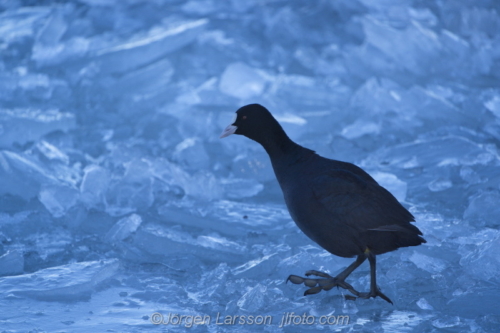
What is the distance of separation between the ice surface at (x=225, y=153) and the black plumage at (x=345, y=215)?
21cm

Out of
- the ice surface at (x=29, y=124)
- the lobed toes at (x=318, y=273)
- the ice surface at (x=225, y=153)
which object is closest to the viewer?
the ice surface at (x=225, y=153)

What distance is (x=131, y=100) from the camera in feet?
17.2

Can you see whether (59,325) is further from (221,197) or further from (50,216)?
(221,197)

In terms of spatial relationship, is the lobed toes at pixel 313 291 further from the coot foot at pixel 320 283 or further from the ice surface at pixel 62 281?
the ice surface at pixel 62 281

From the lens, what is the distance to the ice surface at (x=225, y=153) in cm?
250

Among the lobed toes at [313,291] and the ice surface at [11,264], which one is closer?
the lobed toes at [313,291]

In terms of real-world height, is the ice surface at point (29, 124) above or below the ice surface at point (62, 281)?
above

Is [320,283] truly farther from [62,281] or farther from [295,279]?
[62,281]

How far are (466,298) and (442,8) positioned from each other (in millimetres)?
4842

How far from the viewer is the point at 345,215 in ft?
7.85

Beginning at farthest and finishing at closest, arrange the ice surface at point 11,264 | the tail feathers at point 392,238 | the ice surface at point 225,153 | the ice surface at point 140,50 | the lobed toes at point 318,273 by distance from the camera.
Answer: the ice surface at point 140,50
the ice surface at point 11,264
the lobed toes at point 318,273
the ice surface at point 225,153
the tail feathers at point 392,238

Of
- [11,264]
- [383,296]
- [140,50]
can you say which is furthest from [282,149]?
[140,50]

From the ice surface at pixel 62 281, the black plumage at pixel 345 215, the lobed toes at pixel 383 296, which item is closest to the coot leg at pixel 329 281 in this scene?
the black plumage at pixel 345 215

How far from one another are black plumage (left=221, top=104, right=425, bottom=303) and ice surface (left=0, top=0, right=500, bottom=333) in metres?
0.21
